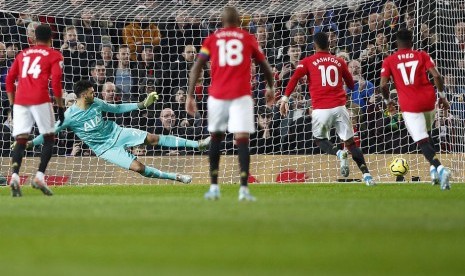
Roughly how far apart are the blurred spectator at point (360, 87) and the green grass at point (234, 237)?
7.31 m

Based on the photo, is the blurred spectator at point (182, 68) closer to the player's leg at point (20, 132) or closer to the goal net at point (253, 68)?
the goal net at point (253, 68)

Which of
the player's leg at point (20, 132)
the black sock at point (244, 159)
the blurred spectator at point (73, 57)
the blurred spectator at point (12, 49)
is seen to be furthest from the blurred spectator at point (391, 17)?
the black sock at point (244, 159)

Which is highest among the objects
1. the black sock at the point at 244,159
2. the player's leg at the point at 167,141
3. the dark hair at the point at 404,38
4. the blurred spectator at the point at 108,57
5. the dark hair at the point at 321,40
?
the blurred spectator at the point at 108,57

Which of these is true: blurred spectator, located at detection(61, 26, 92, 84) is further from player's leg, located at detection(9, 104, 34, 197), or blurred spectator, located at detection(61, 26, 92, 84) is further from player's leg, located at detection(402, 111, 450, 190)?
player's leg, located at detection(402, 111, 450, 190)

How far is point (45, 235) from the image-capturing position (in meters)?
7.52

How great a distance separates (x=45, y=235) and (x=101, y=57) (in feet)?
39.4

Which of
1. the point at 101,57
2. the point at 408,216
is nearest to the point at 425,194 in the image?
the point at 408,216

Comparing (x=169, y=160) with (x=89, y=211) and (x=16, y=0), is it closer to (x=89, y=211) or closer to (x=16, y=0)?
(x=16, y=0)

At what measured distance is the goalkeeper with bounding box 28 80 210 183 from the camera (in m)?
15.9

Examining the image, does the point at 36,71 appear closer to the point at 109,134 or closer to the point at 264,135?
the point at 109,134

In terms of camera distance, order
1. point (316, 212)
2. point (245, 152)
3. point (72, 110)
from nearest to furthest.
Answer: point (316, 212)
point (245, 152)
point (72, 110)

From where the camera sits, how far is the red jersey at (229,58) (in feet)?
35.2

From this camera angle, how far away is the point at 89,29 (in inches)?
777

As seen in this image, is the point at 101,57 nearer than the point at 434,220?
No
